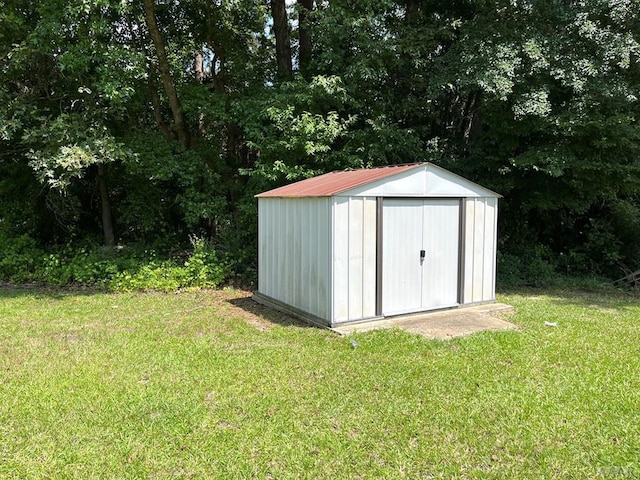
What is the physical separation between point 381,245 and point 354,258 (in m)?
0.42

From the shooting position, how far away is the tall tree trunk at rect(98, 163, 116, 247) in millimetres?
11094

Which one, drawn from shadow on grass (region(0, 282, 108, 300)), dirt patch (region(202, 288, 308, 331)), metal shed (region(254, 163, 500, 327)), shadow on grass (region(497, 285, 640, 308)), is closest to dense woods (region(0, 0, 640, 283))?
Result: shadow on grass (region(0, 282, 108, 300))

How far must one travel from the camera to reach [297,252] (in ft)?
21.4

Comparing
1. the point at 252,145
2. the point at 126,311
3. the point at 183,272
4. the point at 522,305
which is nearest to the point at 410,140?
the point at 252,145

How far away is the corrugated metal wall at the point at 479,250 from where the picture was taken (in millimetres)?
6738

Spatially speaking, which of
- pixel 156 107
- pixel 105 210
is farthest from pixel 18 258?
pixel 156 107

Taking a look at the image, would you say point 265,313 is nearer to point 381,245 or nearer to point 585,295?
point 381,245

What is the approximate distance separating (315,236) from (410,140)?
4.46 metres

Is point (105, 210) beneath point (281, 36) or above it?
beneath

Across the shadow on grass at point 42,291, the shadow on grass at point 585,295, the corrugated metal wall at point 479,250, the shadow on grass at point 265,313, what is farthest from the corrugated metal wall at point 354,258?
the shadow on grass at point 42,291

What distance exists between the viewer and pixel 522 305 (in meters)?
7.43

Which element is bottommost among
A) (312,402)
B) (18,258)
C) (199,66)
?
(312,402)

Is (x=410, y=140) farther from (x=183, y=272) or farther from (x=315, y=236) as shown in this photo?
(x=183, y=272)

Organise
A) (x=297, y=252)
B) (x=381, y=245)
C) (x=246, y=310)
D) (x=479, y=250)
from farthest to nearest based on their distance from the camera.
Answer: (x=246, y=310), (x=479, y=250), (x=297, y=252), (x=381, y=245)
